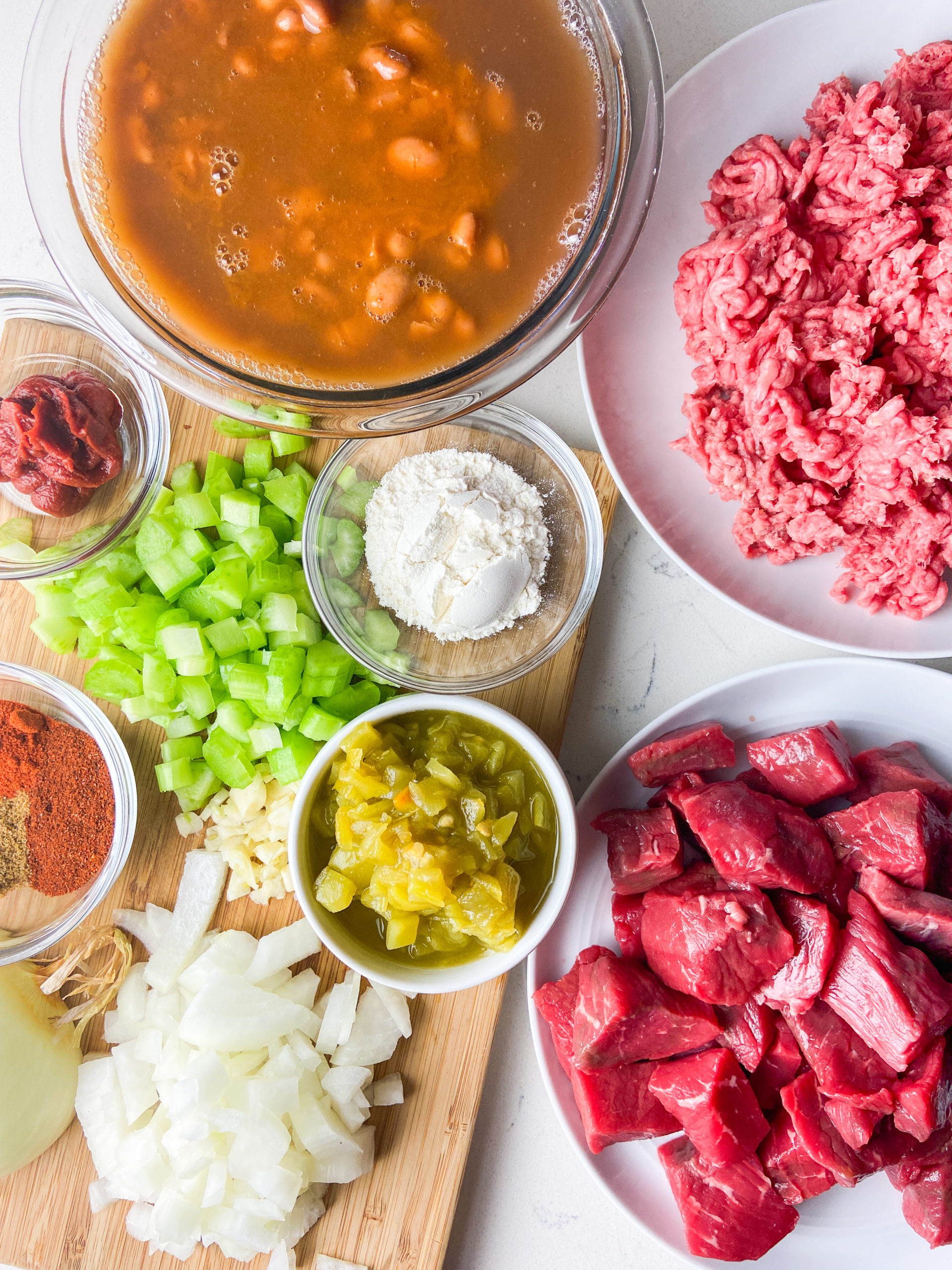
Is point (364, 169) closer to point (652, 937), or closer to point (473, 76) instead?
point (473, 76)

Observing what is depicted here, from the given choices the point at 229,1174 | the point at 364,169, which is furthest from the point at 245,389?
the point at 229,1174

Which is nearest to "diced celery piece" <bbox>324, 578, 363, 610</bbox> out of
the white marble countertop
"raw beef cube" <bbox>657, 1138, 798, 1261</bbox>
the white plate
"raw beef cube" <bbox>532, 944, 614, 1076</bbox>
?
the white marble countertop

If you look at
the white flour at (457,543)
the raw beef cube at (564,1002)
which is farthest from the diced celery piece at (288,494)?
the raw beef cube at (564,1002)

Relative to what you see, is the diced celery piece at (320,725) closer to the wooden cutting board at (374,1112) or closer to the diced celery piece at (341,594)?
the diced celery piece at (341,594)

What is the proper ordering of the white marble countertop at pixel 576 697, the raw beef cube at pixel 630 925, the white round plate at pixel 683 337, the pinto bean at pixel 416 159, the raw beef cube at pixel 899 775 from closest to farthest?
the pinto bean at pixel 416 159 → the white round plate at pixel 683 337 → the raw beef cube at pixel 899 775 → the raw beef cube at pixel 630 925 → the white marble countertop at pixel 576 697

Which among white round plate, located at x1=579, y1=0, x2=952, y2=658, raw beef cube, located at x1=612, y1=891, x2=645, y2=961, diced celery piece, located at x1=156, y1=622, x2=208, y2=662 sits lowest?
raw beef cube, located at x1=612, y1=891, x2=645, y2=961

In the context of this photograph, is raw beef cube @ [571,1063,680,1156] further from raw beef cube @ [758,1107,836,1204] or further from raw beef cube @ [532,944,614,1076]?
raw beef cube @ [758,1107,836,1204]
